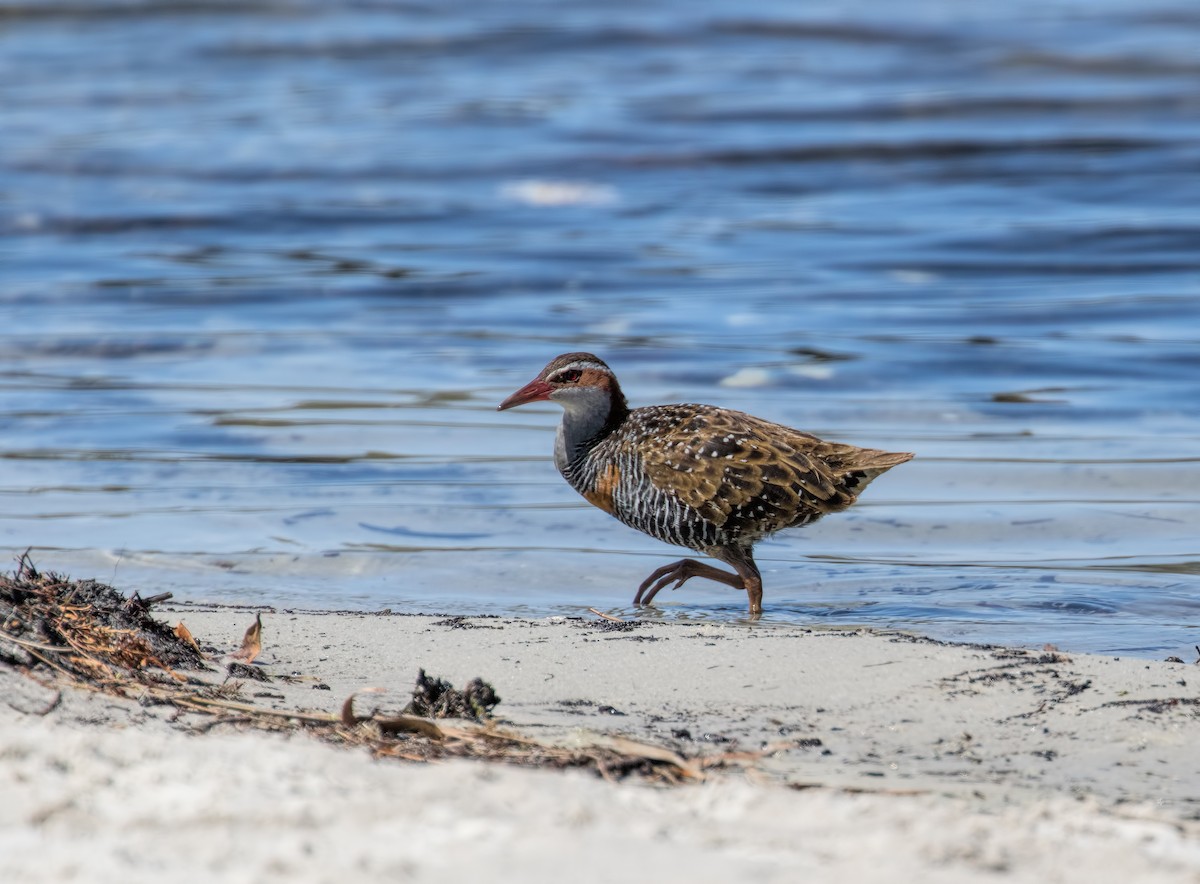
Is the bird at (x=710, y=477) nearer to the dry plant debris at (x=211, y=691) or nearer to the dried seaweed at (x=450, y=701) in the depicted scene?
the dry plant debris at (x=211, y=691)

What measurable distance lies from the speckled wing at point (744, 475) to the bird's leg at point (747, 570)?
0.45ft

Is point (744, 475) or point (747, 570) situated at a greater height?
point (744, 475)

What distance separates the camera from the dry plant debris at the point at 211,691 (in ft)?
13.9

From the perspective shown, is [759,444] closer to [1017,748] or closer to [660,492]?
[660,492]

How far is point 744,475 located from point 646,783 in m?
3.28

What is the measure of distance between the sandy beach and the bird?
104 centimetres

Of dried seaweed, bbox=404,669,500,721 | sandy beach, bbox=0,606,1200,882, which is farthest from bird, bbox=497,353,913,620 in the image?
dried seaweed, bbox=404,669,500,721

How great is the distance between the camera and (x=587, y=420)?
7.88m

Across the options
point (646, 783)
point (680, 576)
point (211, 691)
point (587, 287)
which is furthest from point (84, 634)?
point (587, 287)

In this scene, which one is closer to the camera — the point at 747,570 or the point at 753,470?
the point at 753,470

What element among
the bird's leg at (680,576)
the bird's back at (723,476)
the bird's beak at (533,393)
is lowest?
the bird's leg at (680,576)

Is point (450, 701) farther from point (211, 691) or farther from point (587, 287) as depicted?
point (587, 287)

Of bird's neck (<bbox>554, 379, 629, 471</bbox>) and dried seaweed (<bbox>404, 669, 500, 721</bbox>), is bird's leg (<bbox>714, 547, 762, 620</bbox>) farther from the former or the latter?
dried seaweed (<bbox>404, 669, 500, 721</bbox>)

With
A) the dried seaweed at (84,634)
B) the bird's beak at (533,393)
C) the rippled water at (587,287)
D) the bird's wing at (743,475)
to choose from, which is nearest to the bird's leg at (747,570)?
the rippled water at (587,287)
